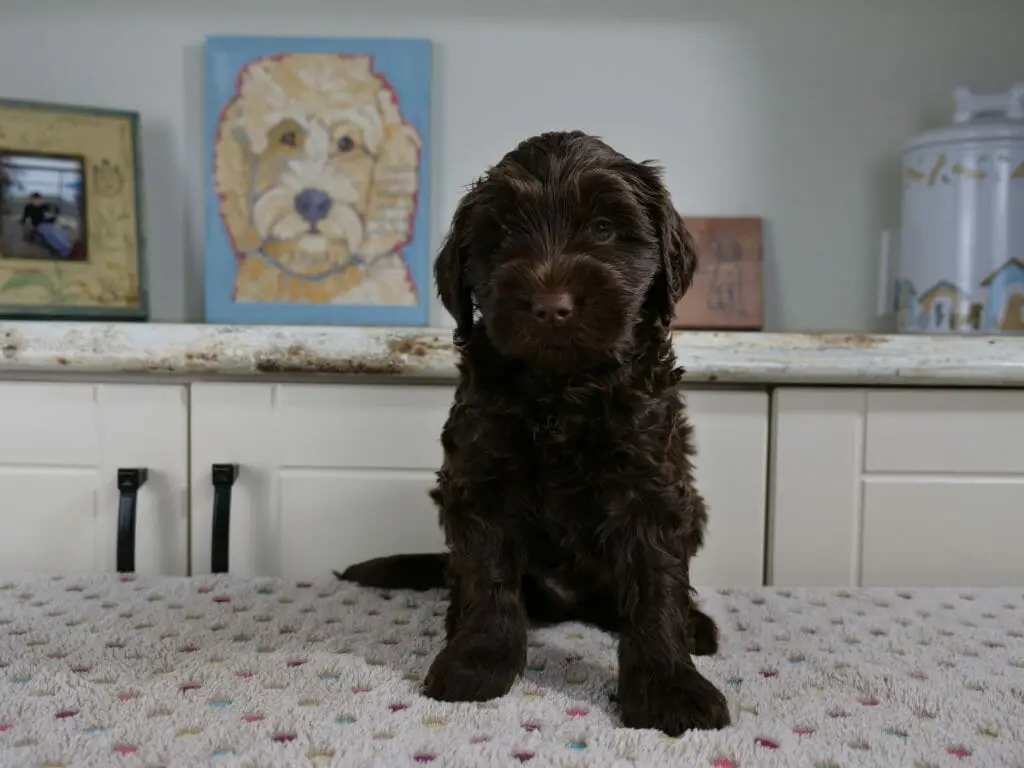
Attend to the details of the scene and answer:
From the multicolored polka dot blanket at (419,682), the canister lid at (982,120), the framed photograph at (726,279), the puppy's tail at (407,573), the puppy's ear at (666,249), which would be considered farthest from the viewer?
the framed photograph at (726,279)

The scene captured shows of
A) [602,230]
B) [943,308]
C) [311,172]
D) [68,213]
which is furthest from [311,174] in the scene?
[943,308]

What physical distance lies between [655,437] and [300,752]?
1.47 feet

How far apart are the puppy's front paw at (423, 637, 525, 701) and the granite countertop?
56 centimetres

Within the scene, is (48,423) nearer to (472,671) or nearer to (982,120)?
(472,671)

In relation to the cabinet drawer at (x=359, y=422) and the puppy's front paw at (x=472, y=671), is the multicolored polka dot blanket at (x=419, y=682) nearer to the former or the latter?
the puppy's front paw at (x=472, y=671)

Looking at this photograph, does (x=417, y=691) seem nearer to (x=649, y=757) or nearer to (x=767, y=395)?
(x=649, y=757)

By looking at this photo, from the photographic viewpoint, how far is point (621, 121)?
1.69m

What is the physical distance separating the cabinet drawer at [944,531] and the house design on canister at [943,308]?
1.07 ft

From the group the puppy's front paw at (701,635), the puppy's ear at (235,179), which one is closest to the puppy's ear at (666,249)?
the puppy's front paw at (701,635)

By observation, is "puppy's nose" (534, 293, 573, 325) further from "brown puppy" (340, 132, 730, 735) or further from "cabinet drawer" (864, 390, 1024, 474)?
"cabinet drawer" (864, 390, 1024, 474)

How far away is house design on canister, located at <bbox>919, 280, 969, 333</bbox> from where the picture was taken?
59.3 inches

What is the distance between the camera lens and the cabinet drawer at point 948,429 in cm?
132

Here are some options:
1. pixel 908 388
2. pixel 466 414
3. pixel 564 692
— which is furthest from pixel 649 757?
pixel 908 388

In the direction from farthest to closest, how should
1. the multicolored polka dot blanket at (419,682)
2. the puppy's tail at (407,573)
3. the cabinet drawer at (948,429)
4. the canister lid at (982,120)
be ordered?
the canister lid at (982,120) < the cabinet drawer at (948,429) < the puppy's tail at (407,573) < the multicolored polka dot blanket at (419,682)
